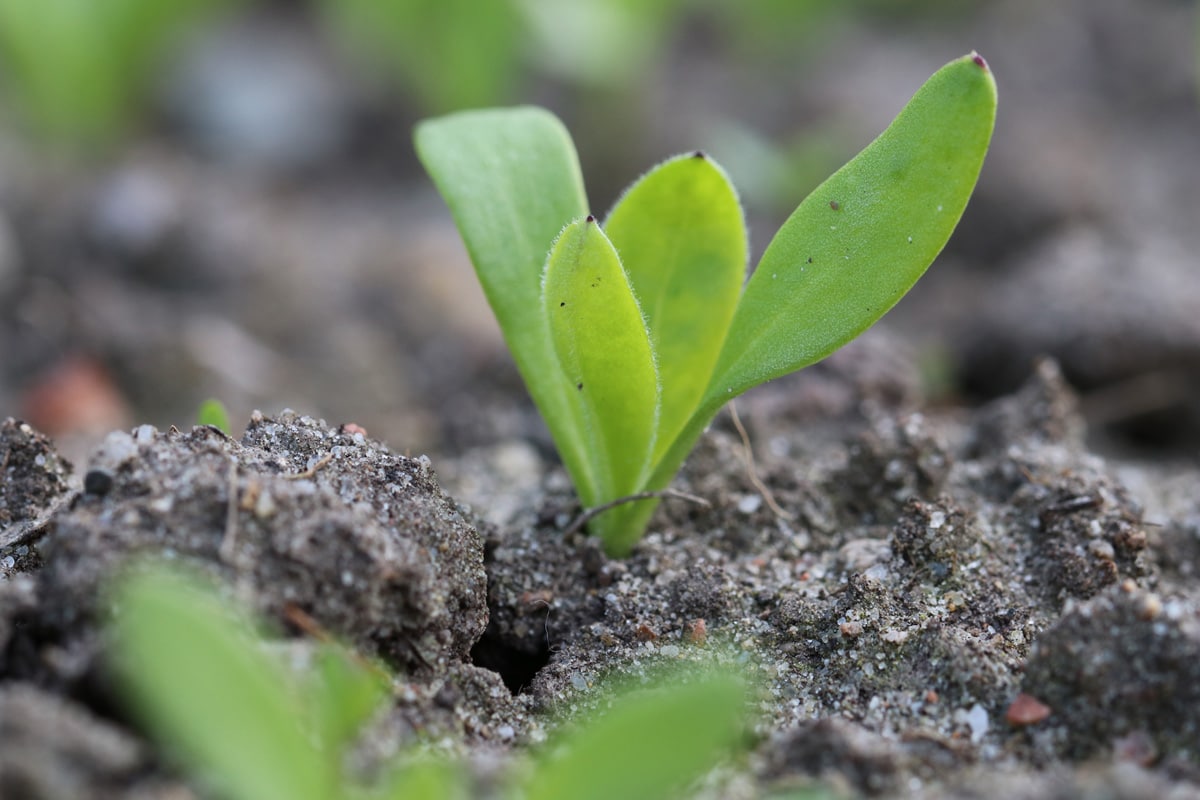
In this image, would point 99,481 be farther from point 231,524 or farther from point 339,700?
point 339,700

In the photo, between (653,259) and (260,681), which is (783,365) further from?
(260,681)

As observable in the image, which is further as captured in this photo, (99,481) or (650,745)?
(99,481)

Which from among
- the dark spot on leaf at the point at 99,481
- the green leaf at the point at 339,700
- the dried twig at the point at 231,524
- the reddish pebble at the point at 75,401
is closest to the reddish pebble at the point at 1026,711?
the green leaf at the point at 339,700

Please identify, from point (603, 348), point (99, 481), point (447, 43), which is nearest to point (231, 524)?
point (99, 481)

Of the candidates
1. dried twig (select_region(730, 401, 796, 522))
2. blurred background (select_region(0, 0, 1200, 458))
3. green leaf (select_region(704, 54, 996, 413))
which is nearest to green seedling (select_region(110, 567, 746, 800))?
green leaf (select_region(704, 54, 996, 413))

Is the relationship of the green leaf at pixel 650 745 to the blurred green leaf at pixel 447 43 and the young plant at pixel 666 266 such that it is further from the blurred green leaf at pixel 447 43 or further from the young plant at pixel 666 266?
the blurred green leaf at pixel 447 43

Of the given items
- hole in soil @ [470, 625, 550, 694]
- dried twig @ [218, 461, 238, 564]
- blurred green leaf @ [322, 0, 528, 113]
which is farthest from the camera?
blurred green leaf @ [322, 0, 528, 113]

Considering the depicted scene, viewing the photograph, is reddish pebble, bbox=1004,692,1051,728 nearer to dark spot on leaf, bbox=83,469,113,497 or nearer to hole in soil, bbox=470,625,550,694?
hole in soil, bbox=470,625,550,694
